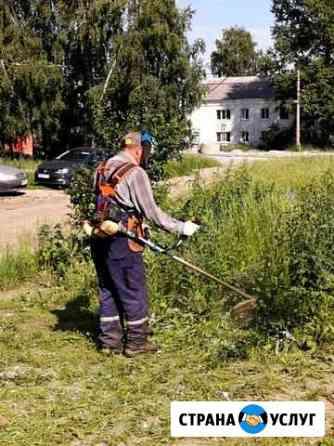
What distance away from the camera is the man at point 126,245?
5.42 m

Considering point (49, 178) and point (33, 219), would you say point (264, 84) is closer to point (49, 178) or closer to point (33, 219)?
point (49, 178)

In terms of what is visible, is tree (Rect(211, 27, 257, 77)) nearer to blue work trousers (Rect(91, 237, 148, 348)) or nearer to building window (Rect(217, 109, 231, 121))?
building window (Rect(217, 109, 231, 121))

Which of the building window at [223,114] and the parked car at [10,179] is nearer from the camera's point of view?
the parked car at [10,179]

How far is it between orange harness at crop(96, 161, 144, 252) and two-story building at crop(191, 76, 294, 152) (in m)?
64.8

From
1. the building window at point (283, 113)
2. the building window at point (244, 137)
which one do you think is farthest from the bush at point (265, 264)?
the building window at point (244, 137)

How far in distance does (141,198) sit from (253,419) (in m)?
2.00

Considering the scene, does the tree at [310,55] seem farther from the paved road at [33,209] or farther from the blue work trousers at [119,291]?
the blue work trousers at [119,291]

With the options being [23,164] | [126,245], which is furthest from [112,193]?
[23,164]

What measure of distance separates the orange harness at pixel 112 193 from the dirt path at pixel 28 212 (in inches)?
221

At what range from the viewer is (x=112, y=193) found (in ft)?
18.0

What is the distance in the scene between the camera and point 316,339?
562 cm

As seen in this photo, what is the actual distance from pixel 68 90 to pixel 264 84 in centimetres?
4256

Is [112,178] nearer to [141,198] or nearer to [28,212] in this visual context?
[141,198]

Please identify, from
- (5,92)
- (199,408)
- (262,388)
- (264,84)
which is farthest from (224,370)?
(264,84)
